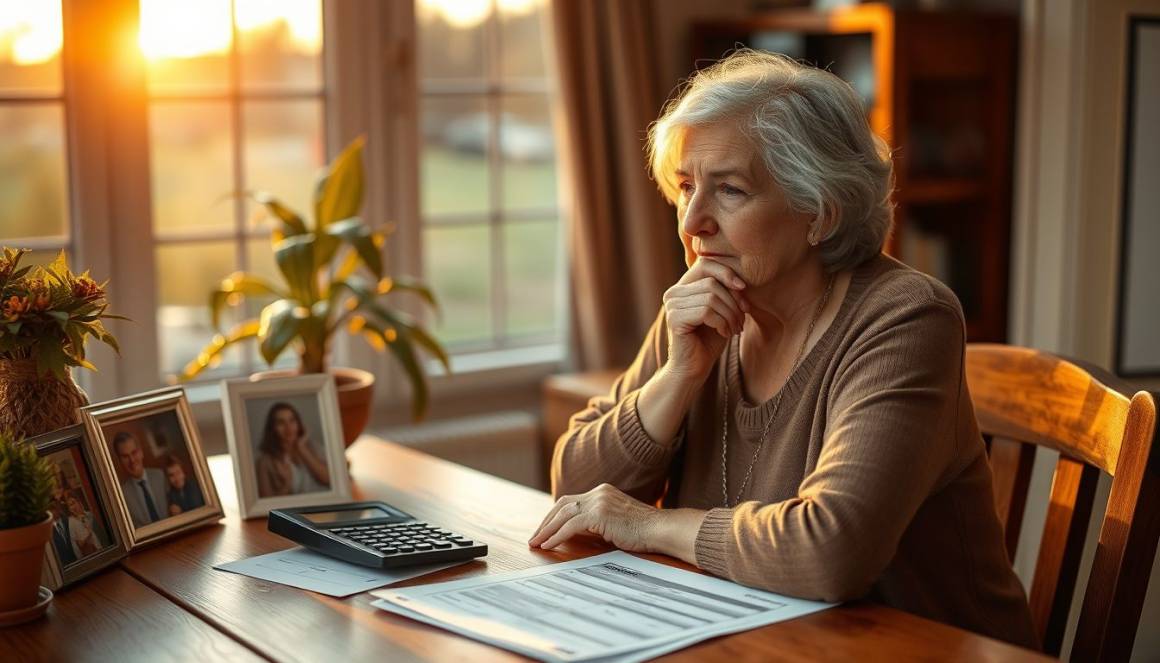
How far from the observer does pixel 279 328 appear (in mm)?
2395

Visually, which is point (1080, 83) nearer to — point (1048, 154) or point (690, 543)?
point (1048, 154)

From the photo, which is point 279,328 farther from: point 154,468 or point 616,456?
point 616,456

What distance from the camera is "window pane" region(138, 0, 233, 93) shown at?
9.91ft

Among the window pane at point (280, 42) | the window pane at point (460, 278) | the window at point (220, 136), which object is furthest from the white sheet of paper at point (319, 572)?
the window pane at point (460, 278)

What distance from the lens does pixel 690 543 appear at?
157cm

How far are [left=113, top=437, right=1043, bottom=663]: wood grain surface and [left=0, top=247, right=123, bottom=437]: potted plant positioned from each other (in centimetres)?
22

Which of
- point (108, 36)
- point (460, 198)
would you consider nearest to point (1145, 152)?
point (460, 198)

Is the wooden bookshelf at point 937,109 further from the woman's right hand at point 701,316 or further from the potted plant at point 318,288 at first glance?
the woman's right hand at point 701,316

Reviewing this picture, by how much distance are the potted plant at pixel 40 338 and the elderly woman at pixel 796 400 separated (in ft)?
2.05

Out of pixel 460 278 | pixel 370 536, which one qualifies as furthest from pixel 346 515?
pixel 460 278

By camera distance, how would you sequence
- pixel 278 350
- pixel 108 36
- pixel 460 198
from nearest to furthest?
pixel 278 350 → pixel 108 36 → pixel 460 198

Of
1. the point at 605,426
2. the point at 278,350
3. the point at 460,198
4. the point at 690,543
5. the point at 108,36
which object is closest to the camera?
the point at 690,543

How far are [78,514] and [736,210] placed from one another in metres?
0.92

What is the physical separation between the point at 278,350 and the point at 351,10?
119 cm
